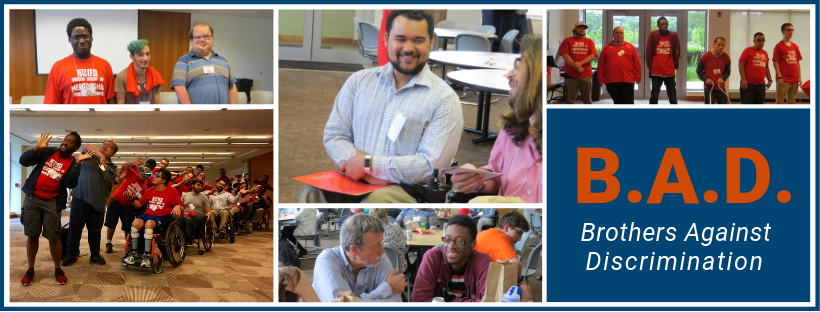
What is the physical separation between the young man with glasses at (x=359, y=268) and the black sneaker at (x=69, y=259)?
223 cm

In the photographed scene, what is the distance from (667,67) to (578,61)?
23.6 inches

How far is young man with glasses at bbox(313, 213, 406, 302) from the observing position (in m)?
3.50

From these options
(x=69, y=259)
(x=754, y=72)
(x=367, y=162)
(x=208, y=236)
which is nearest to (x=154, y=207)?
(x=69, y=259)

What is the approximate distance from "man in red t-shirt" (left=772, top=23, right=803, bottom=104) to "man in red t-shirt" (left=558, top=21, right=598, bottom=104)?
1.16m

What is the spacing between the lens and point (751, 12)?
3.73 m

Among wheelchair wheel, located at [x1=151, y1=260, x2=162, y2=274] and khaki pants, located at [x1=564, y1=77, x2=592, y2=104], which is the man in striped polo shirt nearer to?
wheelchair wheel, located at [x1=151, y1=260, x2=162, y2=274]

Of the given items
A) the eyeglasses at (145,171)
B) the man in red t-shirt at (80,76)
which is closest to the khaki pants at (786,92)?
the man in red t-shirt at (80,76)

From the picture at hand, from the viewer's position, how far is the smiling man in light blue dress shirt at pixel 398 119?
3287 millimetres

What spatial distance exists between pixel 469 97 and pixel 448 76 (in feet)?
0.61

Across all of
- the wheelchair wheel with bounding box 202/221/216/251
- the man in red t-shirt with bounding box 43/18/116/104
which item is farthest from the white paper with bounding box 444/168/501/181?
the wheelchair wheel with bounding box 202/221/216/251

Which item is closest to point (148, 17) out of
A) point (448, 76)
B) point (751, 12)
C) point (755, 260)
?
point (448, 76)

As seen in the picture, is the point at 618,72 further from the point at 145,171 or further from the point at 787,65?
the point at 145,171

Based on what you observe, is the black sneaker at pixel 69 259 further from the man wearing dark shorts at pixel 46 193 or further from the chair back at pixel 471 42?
the chair back at pixel 471 42
